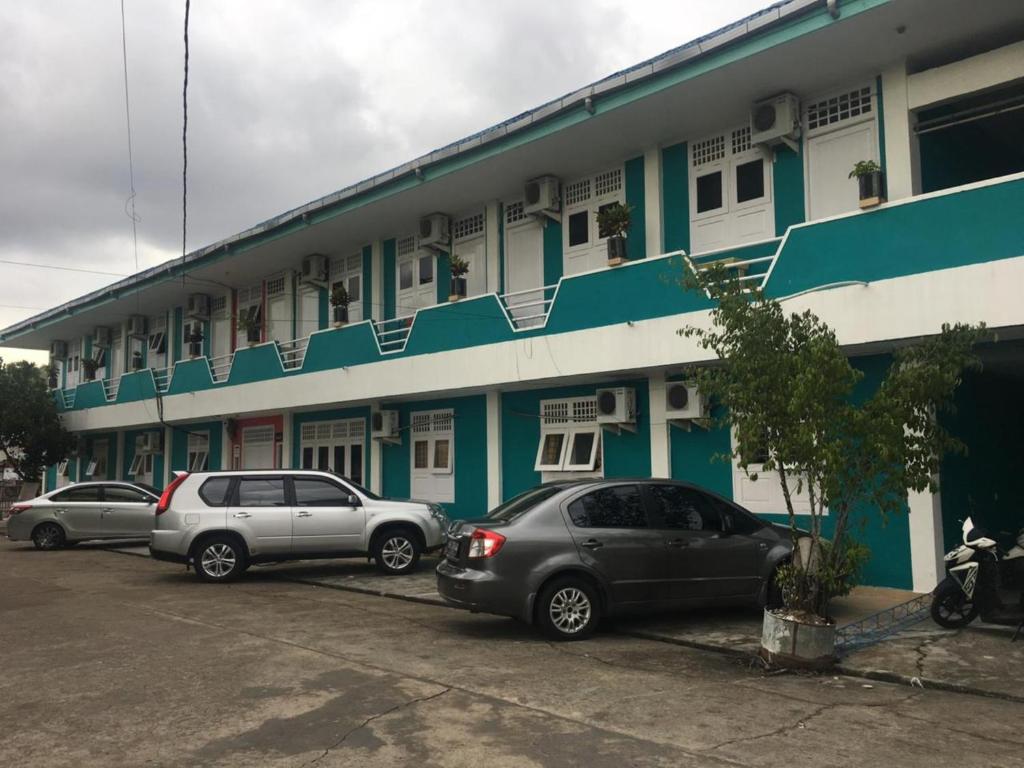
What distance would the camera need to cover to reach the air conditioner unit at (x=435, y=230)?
A: 17.2m

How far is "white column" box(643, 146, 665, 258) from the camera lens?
1348cm

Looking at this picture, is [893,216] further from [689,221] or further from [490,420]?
[490,420]

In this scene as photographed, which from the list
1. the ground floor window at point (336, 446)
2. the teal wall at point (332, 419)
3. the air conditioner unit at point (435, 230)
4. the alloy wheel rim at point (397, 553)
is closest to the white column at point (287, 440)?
the teal wall at point (332, 419)

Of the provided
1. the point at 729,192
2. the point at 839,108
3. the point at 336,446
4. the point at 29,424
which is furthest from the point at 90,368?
the point at 839,108

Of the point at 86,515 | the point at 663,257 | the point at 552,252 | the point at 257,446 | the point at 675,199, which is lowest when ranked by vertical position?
the point at 86,515

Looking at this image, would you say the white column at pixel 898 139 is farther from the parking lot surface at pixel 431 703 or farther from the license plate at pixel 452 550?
the license plate at pixel 452 550

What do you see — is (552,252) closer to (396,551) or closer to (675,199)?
(675,199)

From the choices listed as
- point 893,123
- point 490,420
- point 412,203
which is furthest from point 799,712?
point 412,203

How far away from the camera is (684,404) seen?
12539mm

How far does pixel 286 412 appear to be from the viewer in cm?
2112

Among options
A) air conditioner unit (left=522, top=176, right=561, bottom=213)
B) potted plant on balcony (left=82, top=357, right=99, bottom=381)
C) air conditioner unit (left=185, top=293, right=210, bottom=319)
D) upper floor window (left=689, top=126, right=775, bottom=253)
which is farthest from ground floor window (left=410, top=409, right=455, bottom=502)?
potted plant on balcony (left=82, top=357, right=99, bottom=381)

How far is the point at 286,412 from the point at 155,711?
15538 mm

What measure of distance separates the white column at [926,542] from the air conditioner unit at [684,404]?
298 cm

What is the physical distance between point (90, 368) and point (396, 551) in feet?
68.6
